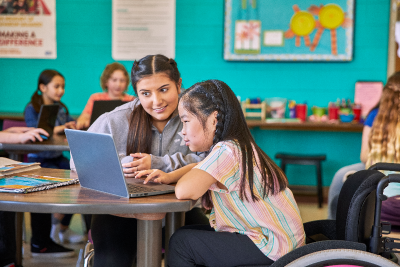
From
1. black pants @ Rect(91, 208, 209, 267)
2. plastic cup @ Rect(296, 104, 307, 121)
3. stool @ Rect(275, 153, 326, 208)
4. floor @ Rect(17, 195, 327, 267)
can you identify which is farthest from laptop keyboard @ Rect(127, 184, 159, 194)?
plastic cup @ Rect(296, 104, 307, 121)

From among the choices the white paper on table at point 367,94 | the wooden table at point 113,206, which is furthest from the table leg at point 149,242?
the white paper on table at point 367,94

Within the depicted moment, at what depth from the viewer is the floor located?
250 centimetres

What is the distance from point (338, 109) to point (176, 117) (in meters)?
2.90

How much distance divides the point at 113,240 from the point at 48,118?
1519mm

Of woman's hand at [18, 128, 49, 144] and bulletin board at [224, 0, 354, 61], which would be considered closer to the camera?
woman's hand at [18, 128, 49, 144]

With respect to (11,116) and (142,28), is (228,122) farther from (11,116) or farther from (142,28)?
(11,116)

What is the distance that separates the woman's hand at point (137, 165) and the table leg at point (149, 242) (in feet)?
0.97

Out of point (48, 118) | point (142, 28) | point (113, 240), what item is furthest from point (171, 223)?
point (142, 28)

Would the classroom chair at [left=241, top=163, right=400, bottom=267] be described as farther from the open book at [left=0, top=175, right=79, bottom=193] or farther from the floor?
the floor

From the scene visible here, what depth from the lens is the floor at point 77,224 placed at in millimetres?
2504

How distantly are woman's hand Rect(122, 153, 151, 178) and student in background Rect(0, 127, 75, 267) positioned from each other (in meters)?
0.97

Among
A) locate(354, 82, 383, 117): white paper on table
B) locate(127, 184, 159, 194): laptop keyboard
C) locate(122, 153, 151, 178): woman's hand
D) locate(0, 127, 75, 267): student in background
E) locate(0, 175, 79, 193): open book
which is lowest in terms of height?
locate(0, 127, 75, 267): student in background

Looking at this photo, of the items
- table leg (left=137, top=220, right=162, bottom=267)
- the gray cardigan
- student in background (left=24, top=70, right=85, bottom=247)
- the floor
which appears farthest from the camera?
student in background (left=24, top=70, right=85, bottom=247)

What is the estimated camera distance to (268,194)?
4.34 ft
